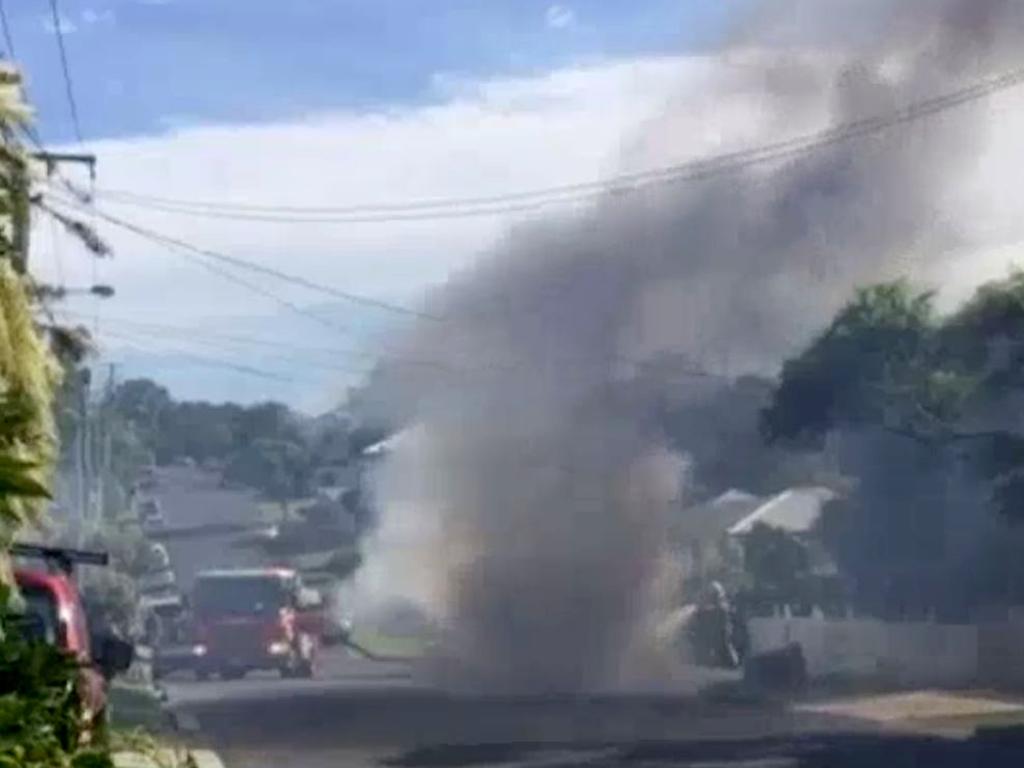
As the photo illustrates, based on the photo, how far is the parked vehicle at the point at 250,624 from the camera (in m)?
46.1

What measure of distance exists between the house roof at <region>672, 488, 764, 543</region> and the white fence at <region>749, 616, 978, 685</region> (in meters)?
3.32

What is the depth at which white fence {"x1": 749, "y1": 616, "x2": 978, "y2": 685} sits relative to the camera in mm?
43188

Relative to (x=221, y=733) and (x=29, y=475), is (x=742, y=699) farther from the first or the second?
(x=29, y=475)

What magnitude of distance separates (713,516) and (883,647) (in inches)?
553

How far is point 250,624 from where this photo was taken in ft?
152

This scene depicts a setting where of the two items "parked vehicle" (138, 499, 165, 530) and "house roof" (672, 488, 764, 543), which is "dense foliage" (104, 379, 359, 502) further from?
"house roof" (672, 488, 764, 543)

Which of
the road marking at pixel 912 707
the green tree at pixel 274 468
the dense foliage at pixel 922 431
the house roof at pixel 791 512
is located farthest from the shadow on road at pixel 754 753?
the green tree at pixel 274 468

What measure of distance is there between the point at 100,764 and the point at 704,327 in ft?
144

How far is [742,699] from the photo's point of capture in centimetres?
3762

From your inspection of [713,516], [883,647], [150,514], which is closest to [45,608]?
[883,647]

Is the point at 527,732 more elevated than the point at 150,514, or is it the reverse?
the point at 150,514

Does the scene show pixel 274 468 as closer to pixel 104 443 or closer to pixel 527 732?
pixel 104 443

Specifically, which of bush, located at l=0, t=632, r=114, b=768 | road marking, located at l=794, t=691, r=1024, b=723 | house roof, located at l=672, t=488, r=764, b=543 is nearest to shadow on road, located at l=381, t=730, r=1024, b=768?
road marking, located at l=794, t=691, r=1024, b=723

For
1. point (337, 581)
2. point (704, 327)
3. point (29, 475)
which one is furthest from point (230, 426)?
point (29, 475)
